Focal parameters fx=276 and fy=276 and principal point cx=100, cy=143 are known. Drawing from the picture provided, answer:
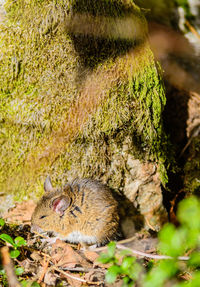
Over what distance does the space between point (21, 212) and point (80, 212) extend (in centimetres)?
82

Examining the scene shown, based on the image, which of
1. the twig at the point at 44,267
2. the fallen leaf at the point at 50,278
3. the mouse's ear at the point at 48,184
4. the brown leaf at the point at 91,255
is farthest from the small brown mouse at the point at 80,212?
the fallen leaf at the point at 50,278

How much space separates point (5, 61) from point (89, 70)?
92cm

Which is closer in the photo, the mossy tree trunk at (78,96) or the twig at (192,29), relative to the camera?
the mossy tree trunk at (78,96)

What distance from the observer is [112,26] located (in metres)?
3.00

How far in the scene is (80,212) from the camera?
10.7 ft

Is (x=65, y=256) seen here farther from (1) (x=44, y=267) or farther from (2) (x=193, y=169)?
(2) (x=193, y=169)

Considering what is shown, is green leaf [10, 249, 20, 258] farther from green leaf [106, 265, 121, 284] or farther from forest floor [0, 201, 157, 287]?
green leaf [106, 265, 121, 284]

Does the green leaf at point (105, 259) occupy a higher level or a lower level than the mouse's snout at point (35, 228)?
higher

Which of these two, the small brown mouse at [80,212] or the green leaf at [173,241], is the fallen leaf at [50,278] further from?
the green leaf at [173,241]

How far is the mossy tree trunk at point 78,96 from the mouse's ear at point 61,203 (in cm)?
34

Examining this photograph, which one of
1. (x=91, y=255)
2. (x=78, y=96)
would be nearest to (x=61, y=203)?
(x=91, y=255)

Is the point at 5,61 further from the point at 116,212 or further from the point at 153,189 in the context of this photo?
the point at 153,189

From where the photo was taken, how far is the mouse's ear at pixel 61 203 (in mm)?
3189

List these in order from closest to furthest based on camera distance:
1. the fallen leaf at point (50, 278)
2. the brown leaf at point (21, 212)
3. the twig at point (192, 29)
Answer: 1. the fallen leaf at point (50, 278)
2. the brown leaf at point (21, 212)
3. the twig at point (192, 29)
